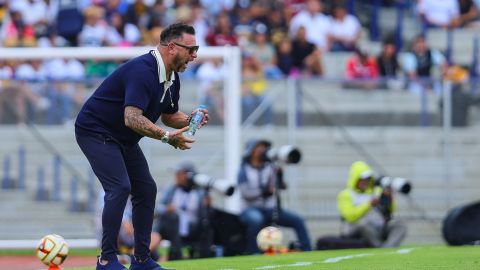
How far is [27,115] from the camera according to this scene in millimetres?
19109

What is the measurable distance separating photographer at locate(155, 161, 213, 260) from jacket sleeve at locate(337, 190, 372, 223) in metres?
2.05

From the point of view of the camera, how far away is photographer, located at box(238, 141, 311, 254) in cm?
1759

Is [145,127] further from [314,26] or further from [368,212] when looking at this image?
[314,26]

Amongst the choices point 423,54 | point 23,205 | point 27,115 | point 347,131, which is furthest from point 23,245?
point 423,54

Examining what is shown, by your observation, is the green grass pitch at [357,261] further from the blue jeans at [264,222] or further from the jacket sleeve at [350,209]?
the jacket sleeve at [350,209]

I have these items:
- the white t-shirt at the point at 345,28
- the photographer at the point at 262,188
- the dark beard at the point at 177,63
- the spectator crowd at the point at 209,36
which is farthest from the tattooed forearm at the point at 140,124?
the white t-shirt at the point at 345,28

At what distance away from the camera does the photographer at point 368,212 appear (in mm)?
17547

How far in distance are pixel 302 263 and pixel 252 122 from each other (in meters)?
7.76

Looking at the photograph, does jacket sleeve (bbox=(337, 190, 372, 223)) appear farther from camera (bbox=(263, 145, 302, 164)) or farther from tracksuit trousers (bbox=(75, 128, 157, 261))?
tracksuit trousers (bbox=(75, 128, 157, 261))

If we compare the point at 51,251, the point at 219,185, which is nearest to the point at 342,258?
the point at 51,251

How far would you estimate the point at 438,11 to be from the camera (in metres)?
25.2

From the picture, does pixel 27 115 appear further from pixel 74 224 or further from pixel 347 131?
pixel 347 131

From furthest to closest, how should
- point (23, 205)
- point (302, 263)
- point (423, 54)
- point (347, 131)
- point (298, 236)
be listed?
point (423, 54)
point (347, 131)
point (23, 205)
point (298, 236)
point (302, 263)

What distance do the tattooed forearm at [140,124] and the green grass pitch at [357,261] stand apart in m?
1.92
